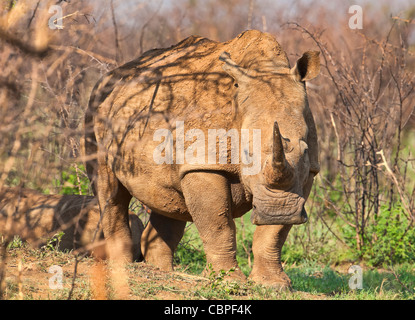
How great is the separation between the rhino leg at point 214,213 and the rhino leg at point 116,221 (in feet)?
4.81

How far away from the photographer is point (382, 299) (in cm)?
570

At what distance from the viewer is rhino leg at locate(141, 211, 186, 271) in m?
7.51

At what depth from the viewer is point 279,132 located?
4996 mm

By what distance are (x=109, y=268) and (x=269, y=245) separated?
1349 millimetres

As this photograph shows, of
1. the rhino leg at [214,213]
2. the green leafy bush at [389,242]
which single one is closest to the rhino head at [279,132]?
the rhino leg at [214,213]

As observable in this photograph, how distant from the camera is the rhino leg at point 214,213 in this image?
587 centimetres

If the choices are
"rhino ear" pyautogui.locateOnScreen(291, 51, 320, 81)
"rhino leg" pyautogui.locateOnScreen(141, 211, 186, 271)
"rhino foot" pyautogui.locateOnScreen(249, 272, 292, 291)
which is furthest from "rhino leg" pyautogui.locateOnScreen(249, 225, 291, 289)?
"rhino leg" pyautogui.locateOnScreen(141, 211, 186, 271)

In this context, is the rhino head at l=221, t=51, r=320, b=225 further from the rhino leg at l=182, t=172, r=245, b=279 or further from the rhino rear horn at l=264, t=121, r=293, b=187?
the rhino leg at l=182, t=172, r=245, b=279

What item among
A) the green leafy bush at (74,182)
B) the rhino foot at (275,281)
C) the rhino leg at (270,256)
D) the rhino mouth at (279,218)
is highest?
the green leafy bush at (74,182)

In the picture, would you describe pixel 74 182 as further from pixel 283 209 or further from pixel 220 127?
pixel 283 209

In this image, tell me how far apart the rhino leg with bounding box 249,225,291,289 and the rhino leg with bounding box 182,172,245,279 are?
177mm

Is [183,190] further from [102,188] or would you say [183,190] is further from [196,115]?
[102,188]

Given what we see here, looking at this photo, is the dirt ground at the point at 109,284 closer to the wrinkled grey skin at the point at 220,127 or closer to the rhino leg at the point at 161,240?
the wrinkled grey skin at the point at 220,127

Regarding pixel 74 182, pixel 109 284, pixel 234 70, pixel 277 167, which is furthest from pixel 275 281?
pixel 74 182
